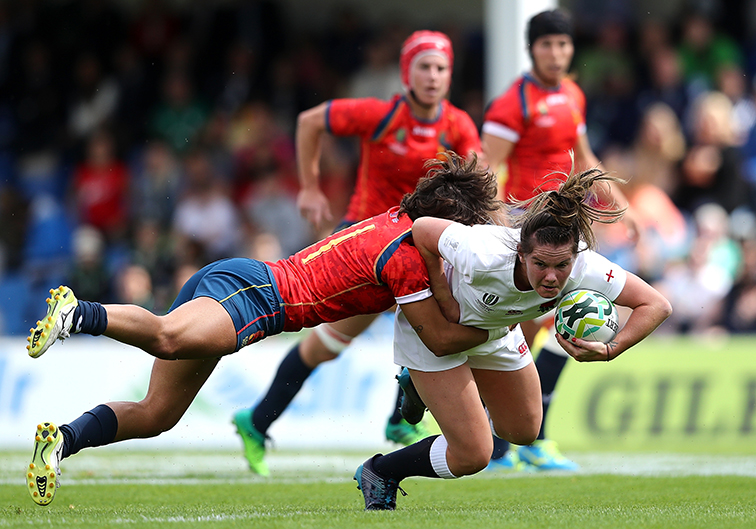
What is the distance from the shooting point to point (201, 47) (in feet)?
48.8

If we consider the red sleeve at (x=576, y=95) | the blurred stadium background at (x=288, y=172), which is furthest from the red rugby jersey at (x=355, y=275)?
the blurred stadium background at (x=288, y=172)

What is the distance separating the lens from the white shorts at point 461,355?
502cm

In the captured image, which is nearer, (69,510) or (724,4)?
(69,510)

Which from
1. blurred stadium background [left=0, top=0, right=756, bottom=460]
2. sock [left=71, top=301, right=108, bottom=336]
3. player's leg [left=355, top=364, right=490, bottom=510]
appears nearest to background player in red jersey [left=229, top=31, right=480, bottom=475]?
blurred stadium background [left=0, top=0, right=756, bottom=460]

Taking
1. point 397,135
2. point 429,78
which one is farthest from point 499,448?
point 429,78

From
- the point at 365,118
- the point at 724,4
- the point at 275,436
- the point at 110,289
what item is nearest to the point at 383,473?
the point at 365,118

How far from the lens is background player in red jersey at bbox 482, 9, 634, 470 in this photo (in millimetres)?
6898

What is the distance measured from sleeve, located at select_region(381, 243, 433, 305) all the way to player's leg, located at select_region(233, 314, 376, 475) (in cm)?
184

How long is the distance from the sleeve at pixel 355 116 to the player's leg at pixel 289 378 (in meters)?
1.23

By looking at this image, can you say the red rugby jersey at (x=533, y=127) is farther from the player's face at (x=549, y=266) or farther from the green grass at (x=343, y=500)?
the player's face at (x=549, y=266)

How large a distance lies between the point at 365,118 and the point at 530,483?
2.51 metres

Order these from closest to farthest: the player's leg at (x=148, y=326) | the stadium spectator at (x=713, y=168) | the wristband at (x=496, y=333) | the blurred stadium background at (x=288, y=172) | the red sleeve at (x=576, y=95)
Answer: the player's leg at (x=148, y=326)
the wristband at (x=496, y=333)
the red sleeve at (x=576, y=95)
the blurred stadium background at (x=288, y=172)
the stadium spectator at (x=713, y=168)

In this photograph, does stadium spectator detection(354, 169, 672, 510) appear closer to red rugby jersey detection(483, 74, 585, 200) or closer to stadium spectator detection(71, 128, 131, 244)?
red rugby jersey detection(483, 74, 585, 200)

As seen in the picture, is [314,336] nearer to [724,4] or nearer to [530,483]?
[530,483]
